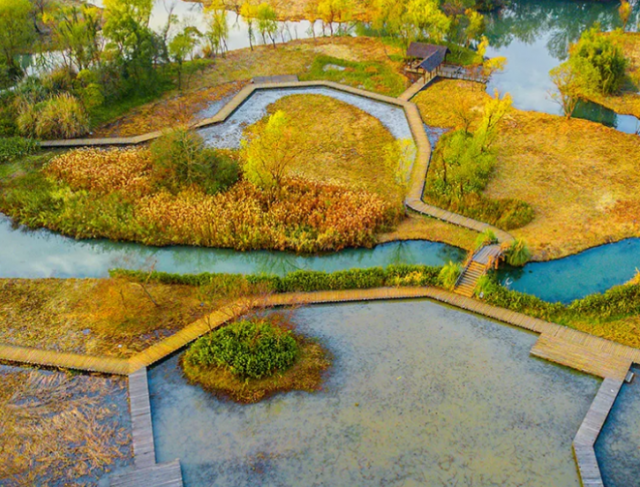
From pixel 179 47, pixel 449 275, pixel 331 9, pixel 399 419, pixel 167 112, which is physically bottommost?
pixel 399 419

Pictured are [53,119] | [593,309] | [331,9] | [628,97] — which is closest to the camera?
[593,309]

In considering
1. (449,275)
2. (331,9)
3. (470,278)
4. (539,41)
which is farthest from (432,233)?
(539,41)

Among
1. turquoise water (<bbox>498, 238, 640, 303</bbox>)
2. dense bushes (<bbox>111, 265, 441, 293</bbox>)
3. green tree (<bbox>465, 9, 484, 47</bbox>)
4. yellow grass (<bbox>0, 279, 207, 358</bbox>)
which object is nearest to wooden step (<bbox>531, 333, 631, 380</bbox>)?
turquoise water (<bbox>498, 238, 640, 303</bbox>)

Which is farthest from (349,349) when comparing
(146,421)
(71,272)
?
(71,272)

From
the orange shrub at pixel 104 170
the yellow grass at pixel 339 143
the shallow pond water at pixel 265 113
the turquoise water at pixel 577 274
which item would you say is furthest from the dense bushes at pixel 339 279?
the shallow pond water at pixel 265 113

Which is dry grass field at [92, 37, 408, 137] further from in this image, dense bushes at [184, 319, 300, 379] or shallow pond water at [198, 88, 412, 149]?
dense bushes at [184, 319, 300, 379]

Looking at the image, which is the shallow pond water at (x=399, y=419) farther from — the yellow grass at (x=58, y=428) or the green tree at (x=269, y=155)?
the green tree at (x=269, y=155)

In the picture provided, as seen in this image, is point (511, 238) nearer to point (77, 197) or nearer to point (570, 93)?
point (570, 93)

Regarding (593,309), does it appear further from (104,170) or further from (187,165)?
(104,170)
